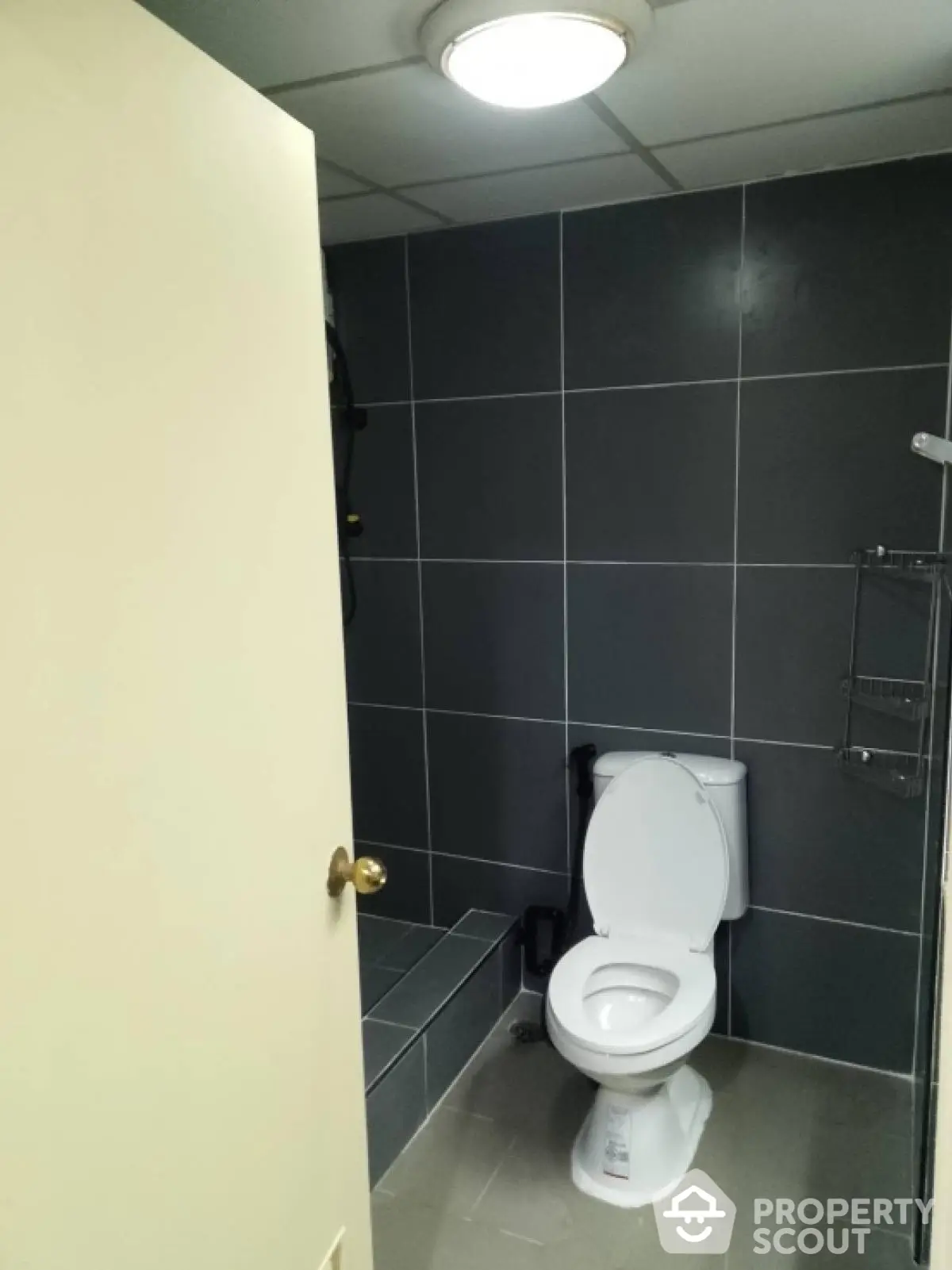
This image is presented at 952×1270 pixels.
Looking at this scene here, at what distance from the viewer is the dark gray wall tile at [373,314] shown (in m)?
2.50

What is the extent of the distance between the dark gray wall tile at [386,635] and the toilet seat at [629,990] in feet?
2.94

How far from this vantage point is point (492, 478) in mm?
2488

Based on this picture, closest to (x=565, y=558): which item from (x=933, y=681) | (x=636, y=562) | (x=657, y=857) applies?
(x=636, y=562)

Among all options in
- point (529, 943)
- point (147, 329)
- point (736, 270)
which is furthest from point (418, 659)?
point (147, 329)

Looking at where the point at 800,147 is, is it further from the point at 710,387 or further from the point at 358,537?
the point at 358,537

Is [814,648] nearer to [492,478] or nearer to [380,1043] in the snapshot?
[492,478]

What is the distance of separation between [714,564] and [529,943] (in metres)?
1.20

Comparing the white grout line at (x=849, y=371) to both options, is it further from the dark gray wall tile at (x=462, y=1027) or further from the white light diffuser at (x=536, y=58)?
the dark gray wall tile at (x=462, y=1027)

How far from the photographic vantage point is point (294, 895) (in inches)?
45.6

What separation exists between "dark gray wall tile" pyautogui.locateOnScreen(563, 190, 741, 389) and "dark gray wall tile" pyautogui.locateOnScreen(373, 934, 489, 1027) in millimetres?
1535

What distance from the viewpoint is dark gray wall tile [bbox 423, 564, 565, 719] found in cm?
250

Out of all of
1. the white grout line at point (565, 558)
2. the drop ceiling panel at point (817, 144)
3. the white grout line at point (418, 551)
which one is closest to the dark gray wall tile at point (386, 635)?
the white grout line at point (418, 551)

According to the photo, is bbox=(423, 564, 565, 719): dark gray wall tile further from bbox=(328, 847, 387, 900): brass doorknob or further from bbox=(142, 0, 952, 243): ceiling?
bbox=(328, 847, 387, 900): brass doorknob

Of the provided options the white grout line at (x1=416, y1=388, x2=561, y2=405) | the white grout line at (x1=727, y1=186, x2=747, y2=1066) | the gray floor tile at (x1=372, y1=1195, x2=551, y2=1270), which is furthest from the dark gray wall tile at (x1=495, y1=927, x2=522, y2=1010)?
the white grout line at (x1=416, y1=388, x2=561, y2=405)
